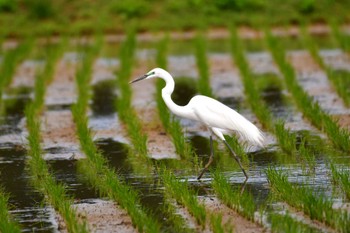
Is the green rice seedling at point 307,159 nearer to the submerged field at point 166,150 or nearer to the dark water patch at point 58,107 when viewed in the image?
the submerged field at point 166,150

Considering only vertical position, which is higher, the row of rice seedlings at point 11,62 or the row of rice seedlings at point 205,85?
the row of rice seedlings at point 11,62

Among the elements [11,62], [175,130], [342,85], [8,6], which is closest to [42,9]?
A: [8,6]

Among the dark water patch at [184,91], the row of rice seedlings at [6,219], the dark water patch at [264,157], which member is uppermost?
the dark water patch at [184,91]

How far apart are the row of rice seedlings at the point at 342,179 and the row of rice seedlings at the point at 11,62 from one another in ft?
22.5

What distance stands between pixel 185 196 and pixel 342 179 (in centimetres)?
118

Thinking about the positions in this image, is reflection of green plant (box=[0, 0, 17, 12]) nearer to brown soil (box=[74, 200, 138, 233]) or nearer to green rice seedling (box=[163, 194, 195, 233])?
brown soil (box=[74, 200, 138, 233])

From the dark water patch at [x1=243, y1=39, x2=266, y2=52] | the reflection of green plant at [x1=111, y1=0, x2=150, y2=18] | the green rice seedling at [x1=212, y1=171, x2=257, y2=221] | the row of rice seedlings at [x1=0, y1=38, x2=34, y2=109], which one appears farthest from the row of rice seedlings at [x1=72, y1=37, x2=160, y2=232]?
the reflection of green plant at [x1=111, y1=0, x2=150, y2=18]

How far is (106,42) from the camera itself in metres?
20.4

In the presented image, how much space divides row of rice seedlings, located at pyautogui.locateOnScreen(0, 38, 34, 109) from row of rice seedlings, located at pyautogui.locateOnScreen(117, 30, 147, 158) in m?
1.74

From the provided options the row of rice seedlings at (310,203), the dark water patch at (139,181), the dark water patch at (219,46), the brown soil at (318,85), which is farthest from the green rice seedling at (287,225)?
the dark water patch at (219,46)

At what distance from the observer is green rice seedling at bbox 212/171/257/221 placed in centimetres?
683

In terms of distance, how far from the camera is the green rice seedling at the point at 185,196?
6.75 m

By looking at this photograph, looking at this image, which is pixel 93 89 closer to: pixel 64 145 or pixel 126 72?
pixel 126 72

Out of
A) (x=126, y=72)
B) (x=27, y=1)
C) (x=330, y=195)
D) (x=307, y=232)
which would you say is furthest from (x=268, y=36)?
(x=307, y=232)
